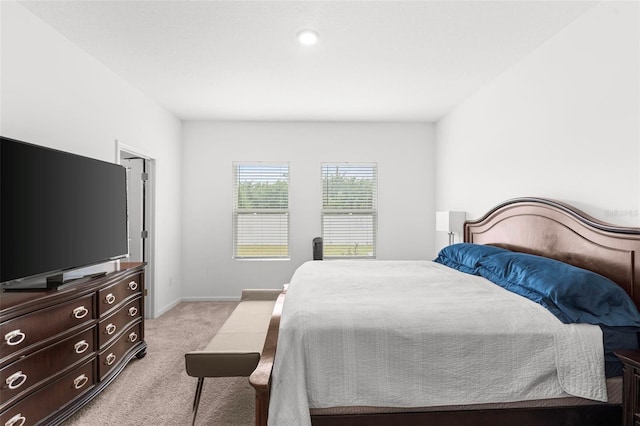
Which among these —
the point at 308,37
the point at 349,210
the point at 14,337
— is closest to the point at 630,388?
the point at 308,37

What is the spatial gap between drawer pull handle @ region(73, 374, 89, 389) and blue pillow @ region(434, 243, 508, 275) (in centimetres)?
285

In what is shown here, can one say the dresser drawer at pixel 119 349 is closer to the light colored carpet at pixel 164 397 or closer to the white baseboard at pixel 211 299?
the light colored carpet at pixel 164 397

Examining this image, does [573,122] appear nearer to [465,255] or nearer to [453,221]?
[465,255]

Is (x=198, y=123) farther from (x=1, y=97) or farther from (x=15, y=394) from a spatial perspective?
(x=15, y=394)

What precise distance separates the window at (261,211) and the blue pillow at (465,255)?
7.93 ft

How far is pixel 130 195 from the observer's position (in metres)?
4.24

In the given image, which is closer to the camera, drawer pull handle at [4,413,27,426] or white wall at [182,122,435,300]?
drawer pull handle at [4,413,27,426]

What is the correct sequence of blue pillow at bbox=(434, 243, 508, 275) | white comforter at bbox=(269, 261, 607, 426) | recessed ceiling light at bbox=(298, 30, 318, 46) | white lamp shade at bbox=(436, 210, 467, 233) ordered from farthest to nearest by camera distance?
white lamp shade at bbox=(436, 210, 467, 233) < blue pillow at bbox=(434, 243, 508, 275) < recessed ceiling light at bbox=(298, 30, 318, 46) < white comforter at bbox=(269, 261, 607, 426)

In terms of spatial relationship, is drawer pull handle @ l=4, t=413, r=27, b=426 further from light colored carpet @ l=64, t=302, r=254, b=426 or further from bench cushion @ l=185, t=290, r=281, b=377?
bench cushion @ l=185, t=290, r=281, b=377

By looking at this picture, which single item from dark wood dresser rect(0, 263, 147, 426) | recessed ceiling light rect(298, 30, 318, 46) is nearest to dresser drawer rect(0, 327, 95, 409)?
dark wood dresser rect(0, 263, 147, 426)

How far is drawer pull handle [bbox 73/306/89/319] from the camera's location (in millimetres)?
2131

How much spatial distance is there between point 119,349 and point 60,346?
720 mm

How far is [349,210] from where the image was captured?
5105 millimetres

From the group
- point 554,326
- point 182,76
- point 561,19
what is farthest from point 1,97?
point 561,19
